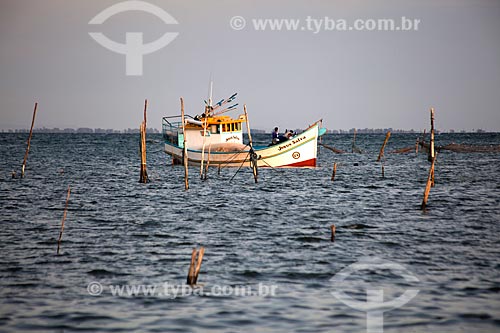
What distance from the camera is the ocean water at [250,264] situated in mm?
10727

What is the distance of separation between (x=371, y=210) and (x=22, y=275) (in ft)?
52.0

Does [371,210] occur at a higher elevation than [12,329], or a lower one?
higher

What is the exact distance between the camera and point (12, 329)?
10.1m

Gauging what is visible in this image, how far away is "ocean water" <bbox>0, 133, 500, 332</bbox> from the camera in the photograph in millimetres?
10727

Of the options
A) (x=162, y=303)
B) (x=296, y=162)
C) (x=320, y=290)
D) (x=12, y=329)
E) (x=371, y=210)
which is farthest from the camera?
(x=296, y=162)

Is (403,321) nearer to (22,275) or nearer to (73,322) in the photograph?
(73,322)

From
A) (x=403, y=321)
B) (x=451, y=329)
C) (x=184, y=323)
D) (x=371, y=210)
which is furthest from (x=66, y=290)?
(x=371, y=210)
